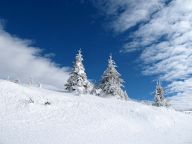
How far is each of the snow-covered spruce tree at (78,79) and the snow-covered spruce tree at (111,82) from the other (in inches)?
128

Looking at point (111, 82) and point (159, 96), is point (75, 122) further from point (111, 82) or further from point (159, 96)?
point (159, 96)

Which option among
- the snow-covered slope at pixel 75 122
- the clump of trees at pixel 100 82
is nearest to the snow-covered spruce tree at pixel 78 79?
the clump of trees at pixel 100 82

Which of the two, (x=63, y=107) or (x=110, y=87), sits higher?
(x=110, y=87)

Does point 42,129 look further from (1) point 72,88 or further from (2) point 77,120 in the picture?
(1) point 72,88

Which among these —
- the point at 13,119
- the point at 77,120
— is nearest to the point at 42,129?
the point at 13,119

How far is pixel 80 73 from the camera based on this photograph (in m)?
48.9

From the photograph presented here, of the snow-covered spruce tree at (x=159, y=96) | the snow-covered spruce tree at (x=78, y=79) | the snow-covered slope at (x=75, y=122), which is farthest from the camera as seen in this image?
the snow-covered spruce tree at (x=159, y=96)

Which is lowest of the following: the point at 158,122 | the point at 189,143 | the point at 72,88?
the point at 189,143

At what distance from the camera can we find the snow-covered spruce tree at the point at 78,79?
4833 centimetres

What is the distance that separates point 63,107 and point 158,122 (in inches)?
380

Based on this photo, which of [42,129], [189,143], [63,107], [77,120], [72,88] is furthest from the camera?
[72,88]

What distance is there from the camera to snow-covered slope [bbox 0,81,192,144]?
19391mm

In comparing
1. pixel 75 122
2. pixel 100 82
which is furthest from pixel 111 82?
pixel 75 122

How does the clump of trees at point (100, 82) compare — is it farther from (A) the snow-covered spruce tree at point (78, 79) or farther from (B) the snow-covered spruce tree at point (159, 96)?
(B) the snow-covered spruce tree at point (159, 96)
